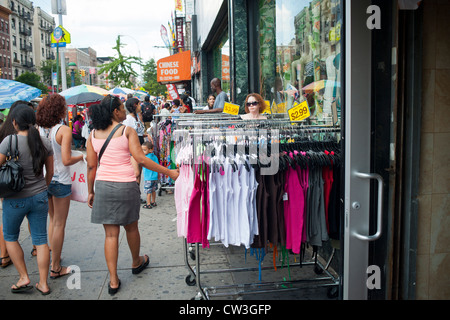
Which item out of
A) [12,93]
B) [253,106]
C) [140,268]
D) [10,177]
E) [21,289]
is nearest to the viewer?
[10,177]

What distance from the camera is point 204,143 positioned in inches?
145

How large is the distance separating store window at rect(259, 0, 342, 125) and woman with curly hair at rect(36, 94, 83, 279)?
3.27m

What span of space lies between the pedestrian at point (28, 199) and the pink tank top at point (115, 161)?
2.09 feet

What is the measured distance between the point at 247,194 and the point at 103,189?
1639 mm

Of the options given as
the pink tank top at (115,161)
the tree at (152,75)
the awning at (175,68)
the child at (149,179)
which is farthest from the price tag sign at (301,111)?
the tree at (152,75)

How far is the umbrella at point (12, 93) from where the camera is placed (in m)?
8.24

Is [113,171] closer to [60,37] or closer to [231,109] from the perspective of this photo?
[231,109]

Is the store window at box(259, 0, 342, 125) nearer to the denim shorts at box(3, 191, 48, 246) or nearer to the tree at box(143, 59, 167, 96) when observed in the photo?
the denim shorts at box(3, 191, 48, 246)

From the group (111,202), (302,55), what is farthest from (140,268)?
(302,55)

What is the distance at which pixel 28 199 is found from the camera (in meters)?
3.88

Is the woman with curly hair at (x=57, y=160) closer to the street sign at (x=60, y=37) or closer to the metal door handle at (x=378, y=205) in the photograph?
the metal door handle at (x=378, y=205)

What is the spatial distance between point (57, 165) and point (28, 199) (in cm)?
63

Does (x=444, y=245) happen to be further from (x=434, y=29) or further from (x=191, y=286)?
(x=191, y=286)

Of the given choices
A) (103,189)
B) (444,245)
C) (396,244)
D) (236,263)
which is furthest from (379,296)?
(103,189)
